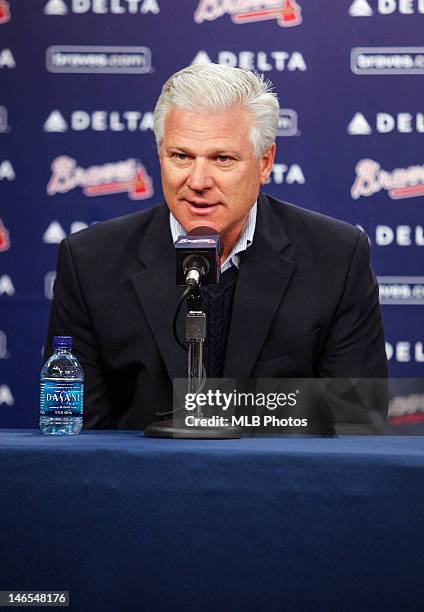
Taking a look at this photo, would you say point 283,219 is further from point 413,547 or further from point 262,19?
point 262,19

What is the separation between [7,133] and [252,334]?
215 cm

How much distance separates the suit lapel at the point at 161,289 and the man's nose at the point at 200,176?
0.53 feet

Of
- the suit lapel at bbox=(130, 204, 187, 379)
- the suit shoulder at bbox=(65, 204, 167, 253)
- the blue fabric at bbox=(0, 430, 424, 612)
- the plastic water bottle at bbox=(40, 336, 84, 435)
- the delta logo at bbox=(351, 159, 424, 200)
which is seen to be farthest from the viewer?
the delta logo at bbox=(351, 159, 424, 200)

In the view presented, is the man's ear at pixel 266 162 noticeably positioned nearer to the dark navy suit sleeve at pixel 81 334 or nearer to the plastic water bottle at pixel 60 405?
the dark navy suit sleeve at pixel 81 334

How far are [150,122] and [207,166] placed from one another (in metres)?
1.75

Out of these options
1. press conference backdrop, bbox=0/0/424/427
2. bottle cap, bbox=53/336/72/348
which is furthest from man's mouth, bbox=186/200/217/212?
press conference backdrop, bbox=0/0/424/427

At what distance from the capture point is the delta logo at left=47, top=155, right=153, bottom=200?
3.89 m

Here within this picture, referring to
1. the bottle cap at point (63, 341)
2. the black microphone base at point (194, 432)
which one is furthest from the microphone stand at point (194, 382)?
the bottle cap at point (63, 341)

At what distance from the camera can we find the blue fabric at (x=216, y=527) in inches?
53.9

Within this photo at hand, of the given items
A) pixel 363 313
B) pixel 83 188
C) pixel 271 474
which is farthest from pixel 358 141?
pixel 271 474

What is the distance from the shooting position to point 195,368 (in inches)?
65.2

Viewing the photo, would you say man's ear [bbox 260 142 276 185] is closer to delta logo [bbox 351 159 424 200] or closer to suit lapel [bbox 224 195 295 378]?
suit lapel [bbox 224 195 295 378]

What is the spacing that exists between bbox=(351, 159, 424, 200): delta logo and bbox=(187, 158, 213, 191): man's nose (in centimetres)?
174

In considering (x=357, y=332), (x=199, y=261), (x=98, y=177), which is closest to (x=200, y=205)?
(x=357, y=332)
